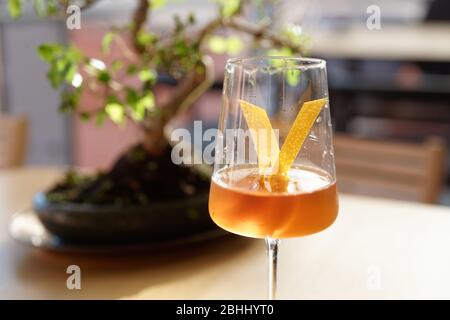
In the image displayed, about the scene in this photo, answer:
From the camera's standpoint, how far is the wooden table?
96cm

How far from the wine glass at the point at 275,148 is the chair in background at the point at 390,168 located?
0.92m

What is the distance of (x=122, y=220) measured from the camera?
105 cm

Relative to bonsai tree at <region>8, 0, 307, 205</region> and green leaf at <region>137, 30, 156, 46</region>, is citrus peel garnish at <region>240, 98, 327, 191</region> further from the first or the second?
green leaf at <region>137, 30, 156, 46</region>

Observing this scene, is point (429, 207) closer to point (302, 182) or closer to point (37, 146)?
point (302, 182)

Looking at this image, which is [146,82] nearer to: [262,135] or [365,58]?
[262,135]

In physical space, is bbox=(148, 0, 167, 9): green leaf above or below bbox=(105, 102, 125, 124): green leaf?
above

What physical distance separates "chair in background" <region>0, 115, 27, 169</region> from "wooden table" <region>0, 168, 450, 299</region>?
0.71 m

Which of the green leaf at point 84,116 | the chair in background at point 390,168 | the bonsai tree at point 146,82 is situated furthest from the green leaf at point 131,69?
the chair in background at point 390,168

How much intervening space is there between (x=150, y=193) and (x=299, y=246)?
313 mm

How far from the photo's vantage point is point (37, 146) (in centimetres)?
392

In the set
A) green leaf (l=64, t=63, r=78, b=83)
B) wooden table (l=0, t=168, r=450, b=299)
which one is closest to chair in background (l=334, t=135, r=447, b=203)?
wooden table (l=0, t=168, r=450, b=299)

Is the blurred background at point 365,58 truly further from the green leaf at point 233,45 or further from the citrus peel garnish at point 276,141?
the citrus peel garnish at point 276,141

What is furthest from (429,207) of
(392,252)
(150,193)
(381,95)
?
(381,95)

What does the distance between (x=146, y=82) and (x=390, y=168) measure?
3.00 ft
